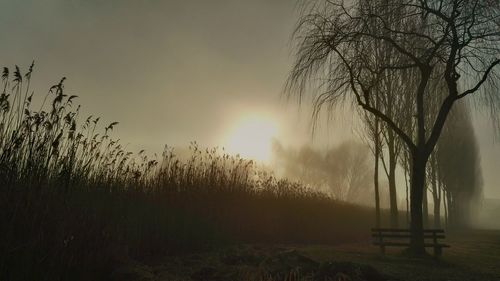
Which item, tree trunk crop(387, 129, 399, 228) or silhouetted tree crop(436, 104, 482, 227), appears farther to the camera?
silhouetted tree crop(436, 104, 482, 227)

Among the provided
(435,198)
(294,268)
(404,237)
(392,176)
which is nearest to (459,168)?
(435,198)

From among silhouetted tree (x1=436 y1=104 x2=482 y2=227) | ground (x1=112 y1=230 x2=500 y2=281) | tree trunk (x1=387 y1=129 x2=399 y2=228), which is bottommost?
ground (x1=112 y1=230 x2=500 y2=281)

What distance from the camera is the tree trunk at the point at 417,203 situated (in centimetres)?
1167

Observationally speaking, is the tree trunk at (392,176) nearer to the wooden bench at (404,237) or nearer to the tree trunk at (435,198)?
the wooden bench at (404,237)

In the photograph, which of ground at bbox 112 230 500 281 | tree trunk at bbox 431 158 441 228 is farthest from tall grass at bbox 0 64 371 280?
tree trunk at bbox 431 158 441 228

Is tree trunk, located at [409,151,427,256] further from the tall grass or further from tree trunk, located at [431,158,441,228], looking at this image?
tree trunk, located at [431,158,441,228]

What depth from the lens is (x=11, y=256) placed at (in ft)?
14.5

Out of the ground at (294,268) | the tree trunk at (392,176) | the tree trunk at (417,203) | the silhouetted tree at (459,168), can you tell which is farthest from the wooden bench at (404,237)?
the silhouetted tree at (459,168)

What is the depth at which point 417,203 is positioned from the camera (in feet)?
39.1

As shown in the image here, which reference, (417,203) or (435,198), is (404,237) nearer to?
(417,203)

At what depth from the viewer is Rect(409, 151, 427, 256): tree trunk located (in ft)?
38.3

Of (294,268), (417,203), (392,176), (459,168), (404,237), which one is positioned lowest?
(294,268)

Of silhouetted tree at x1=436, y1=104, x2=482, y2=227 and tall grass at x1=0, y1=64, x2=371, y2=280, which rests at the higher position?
silhouetted tree at x1=436, y1=104, x2=482, y2=227

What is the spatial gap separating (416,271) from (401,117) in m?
7.32
